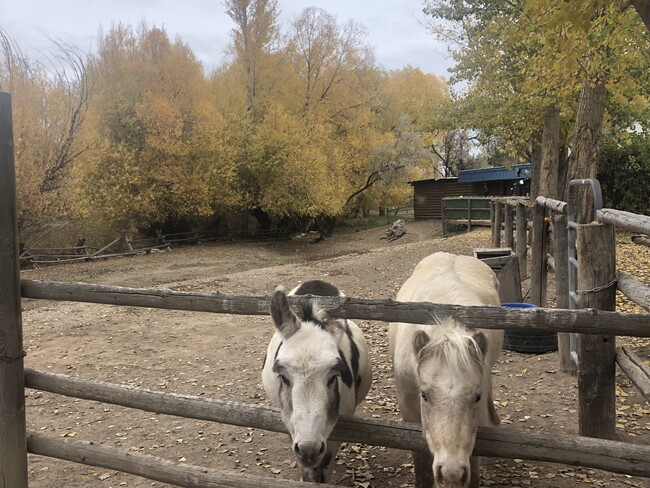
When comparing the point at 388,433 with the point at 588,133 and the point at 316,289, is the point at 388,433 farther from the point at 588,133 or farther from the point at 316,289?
the point at 588,133

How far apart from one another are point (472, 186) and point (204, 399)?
3371cm

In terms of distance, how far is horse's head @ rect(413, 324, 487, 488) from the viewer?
7.14ft

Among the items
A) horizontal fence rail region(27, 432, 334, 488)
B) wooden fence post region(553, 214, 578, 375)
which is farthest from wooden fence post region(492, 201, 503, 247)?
horizontal fence rail region(27, 432, 334, 488)

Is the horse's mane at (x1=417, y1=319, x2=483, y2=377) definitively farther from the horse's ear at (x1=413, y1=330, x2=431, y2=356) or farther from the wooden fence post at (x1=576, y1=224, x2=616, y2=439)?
the wooden fence post at (x1=576, y1=224, x2=616, y2=439)

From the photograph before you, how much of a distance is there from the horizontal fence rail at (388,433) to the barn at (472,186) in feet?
82.7

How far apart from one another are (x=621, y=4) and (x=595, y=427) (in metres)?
5.22

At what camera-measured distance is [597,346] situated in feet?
11.3

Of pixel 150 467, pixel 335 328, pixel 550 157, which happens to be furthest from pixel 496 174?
pixel 150 467

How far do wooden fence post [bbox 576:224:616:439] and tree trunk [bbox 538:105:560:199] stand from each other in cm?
905

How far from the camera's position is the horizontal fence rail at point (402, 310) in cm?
246

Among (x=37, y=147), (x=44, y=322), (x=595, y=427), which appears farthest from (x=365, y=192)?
(x=595, y=427)

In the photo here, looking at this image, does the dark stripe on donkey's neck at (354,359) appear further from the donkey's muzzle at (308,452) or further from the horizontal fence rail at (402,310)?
the donkey's muzzle at (308,452)

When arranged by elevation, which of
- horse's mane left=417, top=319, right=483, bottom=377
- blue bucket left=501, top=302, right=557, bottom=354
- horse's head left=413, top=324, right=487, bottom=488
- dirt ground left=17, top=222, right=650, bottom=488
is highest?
horse's mane left=417, top=319, right=483, bottom=377

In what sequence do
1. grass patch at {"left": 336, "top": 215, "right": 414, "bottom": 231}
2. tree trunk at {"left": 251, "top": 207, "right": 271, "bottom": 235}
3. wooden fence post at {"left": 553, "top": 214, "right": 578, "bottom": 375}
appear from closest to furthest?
wooden fence post at {"left": 553, "top": 214, "right": 578, "bottom": 375} < tree trunk at {"left": 251, "top": 207, "right": 271, "bottom": 235} < grass patch at {"left": 336, "top": 215, "right": 414, "bottom": 231}
